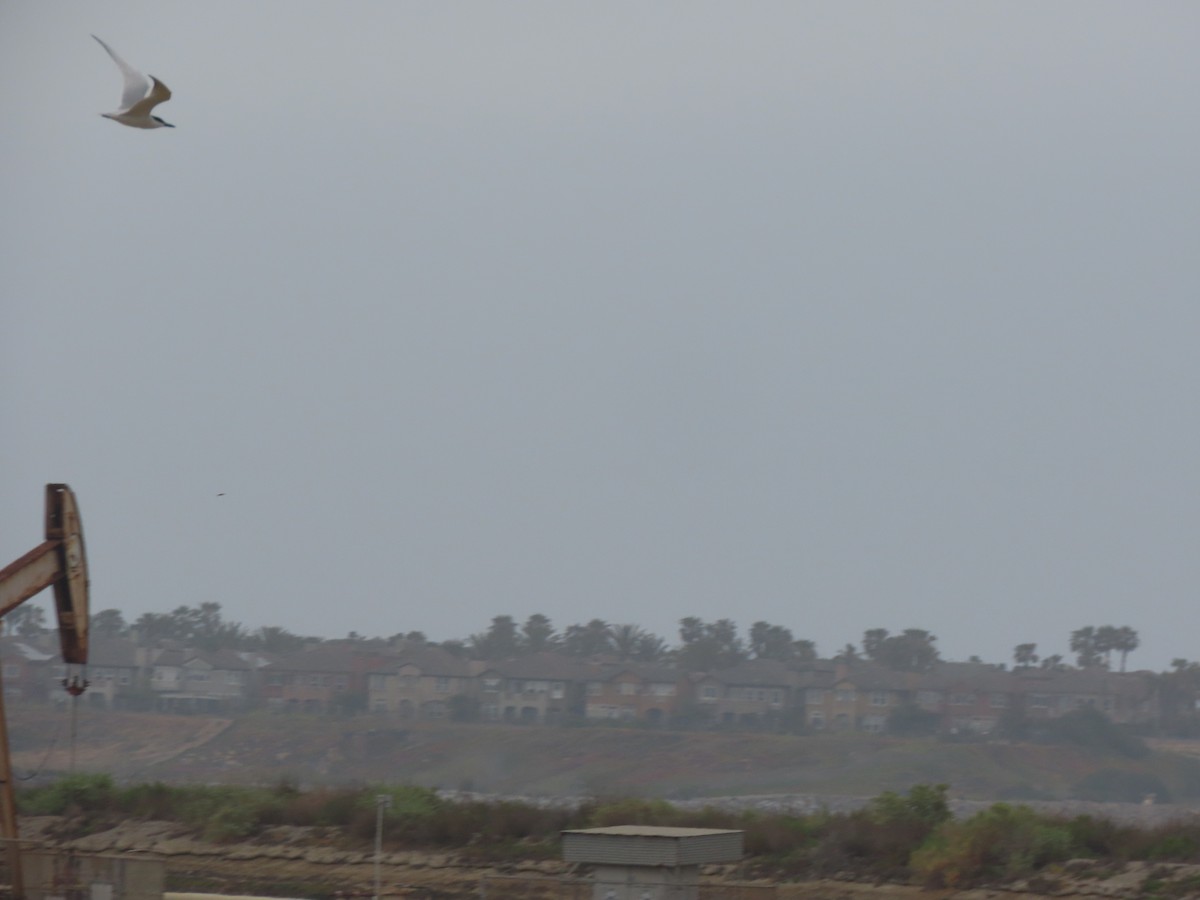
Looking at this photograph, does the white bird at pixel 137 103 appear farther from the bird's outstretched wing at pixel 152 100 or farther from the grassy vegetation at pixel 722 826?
the grassy vegetation at pixel 722 826

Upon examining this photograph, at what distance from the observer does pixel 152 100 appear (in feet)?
71.7

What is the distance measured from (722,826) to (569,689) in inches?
2715

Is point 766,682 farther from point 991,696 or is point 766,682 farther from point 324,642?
point 324,642

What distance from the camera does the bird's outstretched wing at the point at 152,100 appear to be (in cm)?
2123

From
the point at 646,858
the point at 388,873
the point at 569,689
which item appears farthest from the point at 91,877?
the point at 569,689

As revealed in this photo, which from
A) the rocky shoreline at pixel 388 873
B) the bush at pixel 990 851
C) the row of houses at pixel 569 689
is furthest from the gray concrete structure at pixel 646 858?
the row of houses at pixel 569 689

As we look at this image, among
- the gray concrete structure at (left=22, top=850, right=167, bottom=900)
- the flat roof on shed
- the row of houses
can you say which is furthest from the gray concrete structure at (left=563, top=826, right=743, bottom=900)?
the row of houses

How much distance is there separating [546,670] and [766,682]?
15.8m

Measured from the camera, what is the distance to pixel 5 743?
24.1 meters

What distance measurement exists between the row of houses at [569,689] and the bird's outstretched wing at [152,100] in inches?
3078

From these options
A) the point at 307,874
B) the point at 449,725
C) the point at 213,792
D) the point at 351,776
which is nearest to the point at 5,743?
the point at 307,874

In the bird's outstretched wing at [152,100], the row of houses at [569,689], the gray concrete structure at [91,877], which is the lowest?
the gray concrete structure at [91,877]

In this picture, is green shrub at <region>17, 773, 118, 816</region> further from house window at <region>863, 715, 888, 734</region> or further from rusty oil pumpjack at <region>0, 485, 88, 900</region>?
house window at <region>863, 715, 888, 734</region>

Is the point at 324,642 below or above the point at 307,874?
above
